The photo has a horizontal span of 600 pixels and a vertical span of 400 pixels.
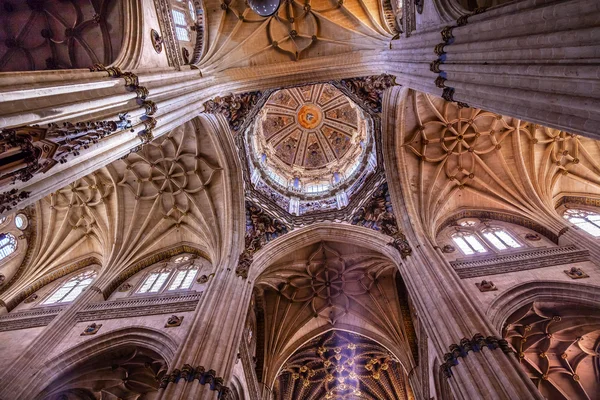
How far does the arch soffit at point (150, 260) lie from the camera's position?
13.2 meters

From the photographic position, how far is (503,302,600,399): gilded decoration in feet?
32.2

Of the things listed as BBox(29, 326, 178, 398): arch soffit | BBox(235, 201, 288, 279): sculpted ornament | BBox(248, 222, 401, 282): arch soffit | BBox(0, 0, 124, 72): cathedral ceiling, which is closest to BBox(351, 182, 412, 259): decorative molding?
BBox(248, 222, 401, 282): arch soffit

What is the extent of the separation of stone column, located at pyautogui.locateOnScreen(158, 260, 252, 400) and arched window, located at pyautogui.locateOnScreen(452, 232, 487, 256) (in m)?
8.44

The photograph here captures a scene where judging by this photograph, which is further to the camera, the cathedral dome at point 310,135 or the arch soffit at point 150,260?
the cathedral dome at point 310,135

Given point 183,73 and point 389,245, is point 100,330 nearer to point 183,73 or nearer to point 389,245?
point 183,73

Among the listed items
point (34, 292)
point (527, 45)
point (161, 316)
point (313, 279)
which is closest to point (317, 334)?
point (313, 279)

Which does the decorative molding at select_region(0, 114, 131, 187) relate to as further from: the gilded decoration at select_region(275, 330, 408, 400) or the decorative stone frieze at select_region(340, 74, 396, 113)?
the gilded decoration at select_region(275, 330, 408, 400)

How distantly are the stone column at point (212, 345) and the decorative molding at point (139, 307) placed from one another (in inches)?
49.5

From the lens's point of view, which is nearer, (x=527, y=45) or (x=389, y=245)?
(x=527, y=45)

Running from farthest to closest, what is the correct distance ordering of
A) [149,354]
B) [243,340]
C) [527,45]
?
[243,340] → [149,354] → [527,45]

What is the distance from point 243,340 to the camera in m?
12.5

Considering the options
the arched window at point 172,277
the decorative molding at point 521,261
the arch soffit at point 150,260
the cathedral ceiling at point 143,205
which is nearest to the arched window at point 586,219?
the decorative molding at point 521,261

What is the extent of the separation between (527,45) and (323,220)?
36.2ft

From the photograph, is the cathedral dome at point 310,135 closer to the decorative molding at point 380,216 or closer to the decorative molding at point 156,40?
the decorative molding at point 380,216
